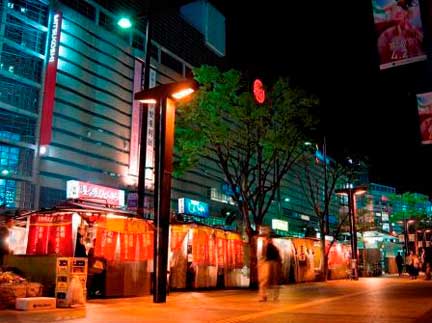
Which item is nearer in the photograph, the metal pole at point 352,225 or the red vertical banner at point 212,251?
the red vertical banner at point 212,251

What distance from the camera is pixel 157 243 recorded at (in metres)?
12.8

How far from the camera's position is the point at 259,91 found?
2067cm

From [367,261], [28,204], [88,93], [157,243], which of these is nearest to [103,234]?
[157,243]

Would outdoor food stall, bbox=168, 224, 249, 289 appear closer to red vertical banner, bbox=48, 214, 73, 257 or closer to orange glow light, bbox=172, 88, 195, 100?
red vertical banner, bbox=48, 214, 73, 257

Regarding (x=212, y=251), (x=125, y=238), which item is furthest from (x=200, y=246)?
(x=125, y=238)

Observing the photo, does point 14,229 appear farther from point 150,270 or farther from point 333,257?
point 333,257

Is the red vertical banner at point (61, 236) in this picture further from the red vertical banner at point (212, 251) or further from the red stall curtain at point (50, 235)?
the red vertical banner at point (212, 251)

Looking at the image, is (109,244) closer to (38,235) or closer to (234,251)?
(38,235)

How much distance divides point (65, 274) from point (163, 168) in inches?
154

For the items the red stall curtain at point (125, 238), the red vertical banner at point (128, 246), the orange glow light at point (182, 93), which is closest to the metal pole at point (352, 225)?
the red stall curtain at point (125, 238)

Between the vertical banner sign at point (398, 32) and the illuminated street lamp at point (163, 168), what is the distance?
5.18 metres

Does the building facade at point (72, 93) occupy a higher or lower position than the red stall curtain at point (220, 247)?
higher

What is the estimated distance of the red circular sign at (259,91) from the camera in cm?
2038

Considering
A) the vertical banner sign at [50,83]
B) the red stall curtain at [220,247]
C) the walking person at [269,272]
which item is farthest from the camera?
the vertical banner sign at [50,83]
